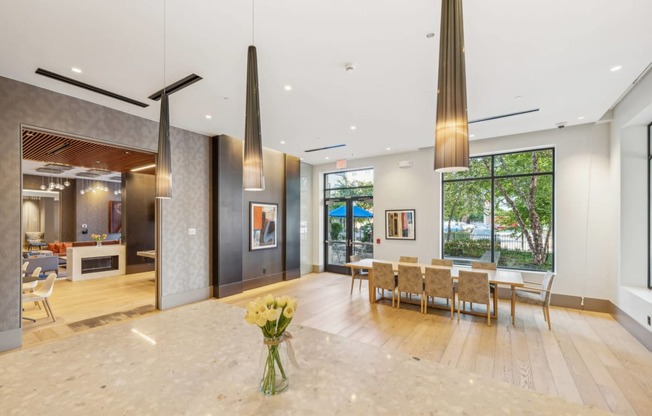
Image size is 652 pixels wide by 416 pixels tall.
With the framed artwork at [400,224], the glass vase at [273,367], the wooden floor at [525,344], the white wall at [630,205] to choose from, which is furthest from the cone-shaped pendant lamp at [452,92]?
the framed artwork at [400,224]

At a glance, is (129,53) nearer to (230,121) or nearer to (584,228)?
(230,121)

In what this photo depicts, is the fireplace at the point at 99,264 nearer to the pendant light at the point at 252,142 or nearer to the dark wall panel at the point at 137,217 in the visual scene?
the dark wall panel at the point at 137,217

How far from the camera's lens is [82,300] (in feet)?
18.5

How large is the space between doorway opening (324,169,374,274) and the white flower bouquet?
7.15 metres

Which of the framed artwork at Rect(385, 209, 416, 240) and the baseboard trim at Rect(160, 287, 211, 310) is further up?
the framed artwork at Rect(385, 209, 416, 240)

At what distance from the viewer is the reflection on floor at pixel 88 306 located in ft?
13.8

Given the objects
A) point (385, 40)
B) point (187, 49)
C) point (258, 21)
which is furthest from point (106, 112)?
point (385, 40)

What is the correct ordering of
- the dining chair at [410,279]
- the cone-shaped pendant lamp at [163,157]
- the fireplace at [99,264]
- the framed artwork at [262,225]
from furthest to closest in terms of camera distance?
the fireplace at [99,264], the framed artwork at [262,225], the dining chair at [410,279], the cone-shaped pendant lamp at [163,157]

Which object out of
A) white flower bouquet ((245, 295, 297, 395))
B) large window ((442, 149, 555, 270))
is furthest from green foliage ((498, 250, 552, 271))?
white flower bouquet ((245, 295, 297, 395))

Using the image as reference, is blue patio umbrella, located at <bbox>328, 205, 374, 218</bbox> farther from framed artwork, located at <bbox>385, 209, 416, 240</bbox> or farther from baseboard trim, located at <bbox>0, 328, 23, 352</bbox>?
baseboard trim, located at <bbox>0, 328, 23, 352</bbox>

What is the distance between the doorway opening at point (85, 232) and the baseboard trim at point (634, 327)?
7.29m

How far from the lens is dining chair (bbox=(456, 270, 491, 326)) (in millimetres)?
4434

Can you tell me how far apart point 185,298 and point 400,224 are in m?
5.17

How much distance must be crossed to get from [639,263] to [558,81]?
10.5ft
